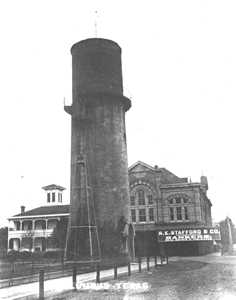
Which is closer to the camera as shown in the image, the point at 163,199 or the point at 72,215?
the point at 72,215

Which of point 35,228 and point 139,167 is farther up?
point 139,167

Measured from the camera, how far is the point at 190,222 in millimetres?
47531

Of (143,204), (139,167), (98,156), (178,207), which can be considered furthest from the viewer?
(139,167)

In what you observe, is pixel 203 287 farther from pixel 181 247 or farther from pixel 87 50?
pixel 181 247

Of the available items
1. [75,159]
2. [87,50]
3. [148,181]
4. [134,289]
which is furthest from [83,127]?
[148,181]

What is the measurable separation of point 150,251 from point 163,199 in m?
6.40

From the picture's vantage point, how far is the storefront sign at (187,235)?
1756 inches

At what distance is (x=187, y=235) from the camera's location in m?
44.9

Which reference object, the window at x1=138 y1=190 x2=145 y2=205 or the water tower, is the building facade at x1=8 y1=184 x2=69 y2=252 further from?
the water tower

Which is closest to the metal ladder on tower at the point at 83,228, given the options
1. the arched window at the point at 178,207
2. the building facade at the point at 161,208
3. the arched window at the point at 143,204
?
the building facade at the point at 161,208

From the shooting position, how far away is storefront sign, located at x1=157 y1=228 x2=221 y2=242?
44594mm

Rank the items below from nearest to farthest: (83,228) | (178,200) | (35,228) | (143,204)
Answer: (83,228) → (178,200) → (143,204) → (35,228)

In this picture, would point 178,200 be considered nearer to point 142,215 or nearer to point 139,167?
point 142,215

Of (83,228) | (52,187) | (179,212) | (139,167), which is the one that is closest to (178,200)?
(179,212)
